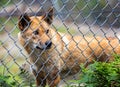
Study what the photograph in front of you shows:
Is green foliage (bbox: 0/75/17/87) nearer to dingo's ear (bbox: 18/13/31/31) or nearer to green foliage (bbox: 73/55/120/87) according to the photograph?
green foliage (bbox: 73/55/120/87)

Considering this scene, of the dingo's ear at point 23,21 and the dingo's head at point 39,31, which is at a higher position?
the dingo's ear at point 23,21

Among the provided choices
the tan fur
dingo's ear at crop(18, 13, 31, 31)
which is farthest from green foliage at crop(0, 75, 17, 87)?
the tan fur

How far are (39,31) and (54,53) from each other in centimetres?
48

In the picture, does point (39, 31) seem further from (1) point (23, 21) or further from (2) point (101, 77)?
(2) point (101, 77)

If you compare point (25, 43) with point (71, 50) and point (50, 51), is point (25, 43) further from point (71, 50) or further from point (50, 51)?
point (71, 50)

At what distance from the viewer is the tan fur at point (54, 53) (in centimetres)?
663

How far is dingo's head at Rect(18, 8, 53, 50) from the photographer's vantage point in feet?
21.0

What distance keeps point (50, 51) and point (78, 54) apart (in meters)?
0.68

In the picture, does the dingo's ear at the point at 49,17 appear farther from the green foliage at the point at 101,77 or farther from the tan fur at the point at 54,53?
the green foliage at the point at 101,77

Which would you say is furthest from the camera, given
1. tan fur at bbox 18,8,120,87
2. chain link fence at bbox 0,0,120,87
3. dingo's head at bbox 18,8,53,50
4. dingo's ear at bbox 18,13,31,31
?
tan fur at bbox 18,8,120,87

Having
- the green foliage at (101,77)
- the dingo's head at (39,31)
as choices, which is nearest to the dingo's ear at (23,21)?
the dingo's head at (39,31)

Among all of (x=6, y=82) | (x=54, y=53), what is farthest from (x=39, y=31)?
(x=6, y=82)

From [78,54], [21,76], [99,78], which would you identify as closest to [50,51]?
[78,54]

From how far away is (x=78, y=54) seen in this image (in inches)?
295
